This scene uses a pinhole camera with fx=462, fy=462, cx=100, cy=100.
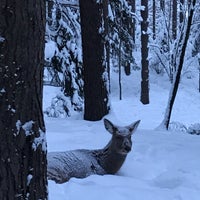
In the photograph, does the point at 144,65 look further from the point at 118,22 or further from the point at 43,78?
the point at 43,78

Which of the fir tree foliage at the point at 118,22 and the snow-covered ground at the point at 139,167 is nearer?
the snow-covered ground at the point at 139,167

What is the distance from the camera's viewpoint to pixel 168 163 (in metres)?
5.53

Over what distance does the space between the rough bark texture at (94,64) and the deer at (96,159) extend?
3283mm

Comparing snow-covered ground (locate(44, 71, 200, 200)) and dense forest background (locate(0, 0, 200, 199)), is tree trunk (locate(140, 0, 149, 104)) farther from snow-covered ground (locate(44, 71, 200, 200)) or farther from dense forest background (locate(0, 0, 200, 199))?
snow-covered ground (locate(44, 71, 200, 200))

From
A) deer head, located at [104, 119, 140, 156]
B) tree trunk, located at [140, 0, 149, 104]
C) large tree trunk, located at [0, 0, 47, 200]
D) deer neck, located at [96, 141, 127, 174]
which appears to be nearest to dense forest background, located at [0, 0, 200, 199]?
large tree trunk, located at [0, 0, 47, 200]

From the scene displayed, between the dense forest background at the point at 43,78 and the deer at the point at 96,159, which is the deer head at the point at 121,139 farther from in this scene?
the dense forest background at the point at 43,78

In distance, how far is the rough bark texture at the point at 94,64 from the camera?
856 centimetres

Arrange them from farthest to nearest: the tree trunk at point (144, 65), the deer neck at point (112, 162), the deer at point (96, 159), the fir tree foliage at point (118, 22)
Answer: the tree trunk at point (144, 65) < the fir tree foliage at point (118, 22) < the deer neck at point (112, 162) < the deer at point (96, 159)

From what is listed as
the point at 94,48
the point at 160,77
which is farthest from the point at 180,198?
the point at 160,77

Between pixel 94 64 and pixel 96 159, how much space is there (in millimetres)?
3627

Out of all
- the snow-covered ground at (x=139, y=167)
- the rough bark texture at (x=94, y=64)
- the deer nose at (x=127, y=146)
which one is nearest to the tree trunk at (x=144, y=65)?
the snow-covered ground at (x=139, y=167)

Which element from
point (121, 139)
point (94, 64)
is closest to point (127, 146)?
point (121, 139)

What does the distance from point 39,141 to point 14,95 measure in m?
0.31

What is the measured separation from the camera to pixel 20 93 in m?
2.50
